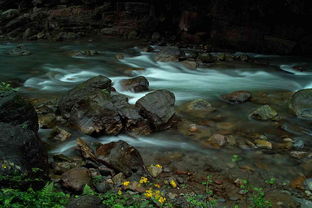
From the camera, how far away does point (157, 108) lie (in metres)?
6.09

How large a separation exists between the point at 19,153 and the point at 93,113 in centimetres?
231

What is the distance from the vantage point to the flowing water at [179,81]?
519 centimetres

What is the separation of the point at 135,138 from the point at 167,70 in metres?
6.22

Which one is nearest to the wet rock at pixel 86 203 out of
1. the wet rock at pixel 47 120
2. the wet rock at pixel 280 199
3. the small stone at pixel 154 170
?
the small stone at pixel 154 170

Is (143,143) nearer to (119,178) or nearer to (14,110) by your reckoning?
(119,178)

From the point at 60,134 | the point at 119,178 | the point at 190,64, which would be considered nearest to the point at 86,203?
the point at 119,178

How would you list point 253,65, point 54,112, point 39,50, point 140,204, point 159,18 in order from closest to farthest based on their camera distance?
point 140,204 → point 54,112 → point 253,65 → point 39,50 → point 159,18

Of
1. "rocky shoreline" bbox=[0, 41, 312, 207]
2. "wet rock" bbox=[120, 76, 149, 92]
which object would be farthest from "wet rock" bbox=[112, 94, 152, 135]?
"wet rock" bbox=[120, 76, 149, 92]

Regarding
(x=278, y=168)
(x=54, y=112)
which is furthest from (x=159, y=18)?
(x=278, y=168)

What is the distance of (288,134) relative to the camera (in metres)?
6.05

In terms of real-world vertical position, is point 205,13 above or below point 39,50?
above

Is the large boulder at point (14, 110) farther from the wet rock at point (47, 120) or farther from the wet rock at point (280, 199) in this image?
the wet rock at point (280, 199)

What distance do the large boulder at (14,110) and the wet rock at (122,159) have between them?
50.1 inches

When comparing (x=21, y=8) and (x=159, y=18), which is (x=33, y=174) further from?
(x=21, y=8)
